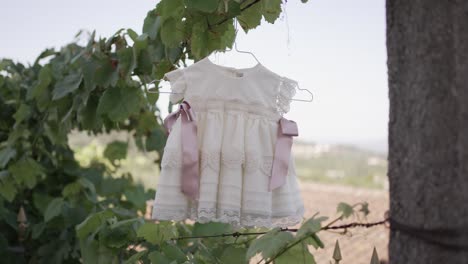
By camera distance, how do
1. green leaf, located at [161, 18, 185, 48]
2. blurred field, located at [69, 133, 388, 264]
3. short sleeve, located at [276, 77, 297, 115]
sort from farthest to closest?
1. blurred field, located at [69, 133, 388, 264]
2. green leaf, located at [161, 18, 185, 48]
3. short sleeve, located at [276, 77, 297, 115]

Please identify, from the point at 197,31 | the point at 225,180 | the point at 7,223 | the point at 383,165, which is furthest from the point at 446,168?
the point at 383,165

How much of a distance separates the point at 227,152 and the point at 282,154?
0.43ft

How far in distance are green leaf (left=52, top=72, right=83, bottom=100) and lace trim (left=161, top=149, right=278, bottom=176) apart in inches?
32.0

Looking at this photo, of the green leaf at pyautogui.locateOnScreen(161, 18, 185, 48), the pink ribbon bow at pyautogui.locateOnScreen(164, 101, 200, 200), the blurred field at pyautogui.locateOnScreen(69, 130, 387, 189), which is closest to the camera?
the pink ribbon bow at pyautogui.locateOnScreen(164, 101, 200, 200)

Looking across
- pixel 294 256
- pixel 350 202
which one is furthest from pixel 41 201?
pixel 350 202

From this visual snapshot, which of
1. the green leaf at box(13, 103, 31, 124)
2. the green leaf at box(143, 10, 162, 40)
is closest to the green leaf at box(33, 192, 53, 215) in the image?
the green leaf at box(13, 103, 31, 124)

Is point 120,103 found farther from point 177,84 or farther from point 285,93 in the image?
point 285,93

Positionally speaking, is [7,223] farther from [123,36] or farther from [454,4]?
[454,4]

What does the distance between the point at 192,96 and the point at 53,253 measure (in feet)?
4.59

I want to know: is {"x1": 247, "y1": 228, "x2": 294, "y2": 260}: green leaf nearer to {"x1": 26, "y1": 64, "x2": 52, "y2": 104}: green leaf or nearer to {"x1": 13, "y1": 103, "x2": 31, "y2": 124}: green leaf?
{"x1": 26, "y1": 64, "x2": 52, "y2": 104}: green leaf

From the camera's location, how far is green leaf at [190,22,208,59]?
1.55 m

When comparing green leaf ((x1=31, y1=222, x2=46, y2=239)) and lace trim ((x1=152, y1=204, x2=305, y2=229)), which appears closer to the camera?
lace trim ((x1=152, y1=204, x2=305, y2=229))

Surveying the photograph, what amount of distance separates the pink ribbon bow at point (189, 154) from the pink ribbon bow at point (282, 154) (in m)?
0.18

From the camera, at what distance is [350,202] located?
7.05 metres
